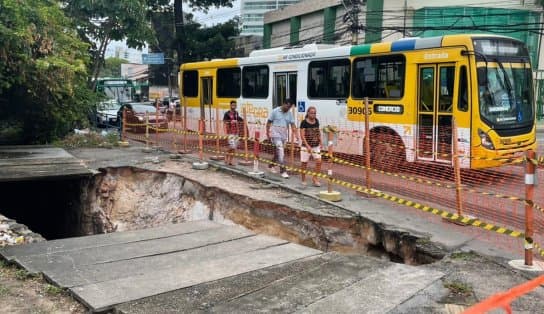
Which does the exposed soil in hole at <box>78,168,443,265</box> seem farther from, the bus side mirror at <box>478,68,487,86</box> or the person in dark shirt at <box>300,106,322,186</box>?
the bus side mirror at <box>478,68,487,86</box>

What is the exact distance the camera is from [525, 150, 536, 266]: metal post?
219 inches

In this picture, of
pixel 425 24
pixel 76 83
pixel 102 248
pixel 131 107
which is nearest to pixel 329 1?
pixel 425 24

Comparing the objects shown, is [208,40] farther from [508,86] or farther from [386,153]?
[508,86]

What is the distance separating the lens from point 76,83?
15602mm

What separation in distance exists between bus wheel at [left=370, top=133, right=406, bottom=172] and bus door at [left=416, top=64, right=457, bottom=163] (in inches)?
16.8

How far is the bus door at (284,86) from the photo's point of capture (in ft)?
46.2

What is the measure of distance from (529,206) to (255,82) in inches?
427

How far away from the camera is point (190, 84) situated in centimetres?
1922

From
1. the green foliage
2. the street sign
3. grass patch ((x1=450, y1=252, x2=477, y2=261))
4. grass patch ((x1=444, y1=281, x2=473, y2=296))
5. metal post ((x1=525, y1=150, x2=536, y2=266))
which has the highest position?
A: the green foliage

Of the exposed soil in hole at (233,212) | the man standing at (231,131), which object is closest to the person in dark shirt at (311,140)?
the exposed soil in hole at (233,212)

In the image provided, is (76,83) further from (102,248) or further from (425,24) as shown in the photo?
(425,24)

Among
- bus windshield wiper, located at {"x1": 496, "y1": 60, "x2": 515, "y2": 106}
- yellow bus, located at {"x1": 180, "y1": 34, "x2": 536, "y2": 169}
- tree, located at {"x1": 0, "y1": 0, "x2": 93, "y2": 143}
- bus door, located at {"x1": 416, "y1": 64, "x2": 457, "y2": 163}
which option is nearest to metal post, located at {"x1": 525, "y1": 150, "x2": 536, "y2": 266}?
yellow bus, located at {"x1": 180, "y1": 34, "x2": 536, "y2": 169}

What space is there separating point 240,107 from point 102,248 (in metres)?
9.86

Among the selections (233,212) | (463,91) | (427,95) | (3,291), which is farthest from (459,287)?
(427,95)
